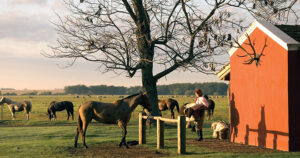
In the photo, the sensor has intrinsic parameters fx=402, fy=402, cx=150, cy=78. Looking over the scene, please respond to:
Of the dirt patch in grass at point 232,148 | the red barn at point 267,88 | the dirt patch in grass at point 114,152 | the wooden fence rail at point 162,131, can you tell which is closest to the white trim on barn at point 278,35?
the red barn at point 267,88

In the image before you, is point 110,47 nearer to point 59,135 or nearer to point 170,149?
point 59,135

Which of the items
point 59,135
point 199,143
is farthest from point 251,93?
point 59,135

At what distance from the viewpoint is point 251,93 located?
55.2 ft

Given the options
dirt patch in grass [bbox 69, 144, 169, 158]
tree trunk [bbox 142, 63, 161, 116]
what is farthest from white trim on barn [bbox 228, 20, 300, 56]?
tree trunk [bbox 142, 63, 161, 116]

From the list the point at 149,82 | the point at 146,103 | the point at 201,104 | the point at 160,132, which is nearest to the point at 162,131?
the point at 160,132

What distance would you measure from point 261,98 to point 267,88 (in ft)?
2.10

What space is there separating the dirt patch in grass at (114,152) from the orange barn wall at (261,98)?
4.24m

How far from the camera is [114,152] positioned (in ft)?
48.7

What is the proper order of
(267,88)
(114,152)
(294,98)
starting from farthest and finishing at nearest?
(267,88) < (114,152) < (294,98)

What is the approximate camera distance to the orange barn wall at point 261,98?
568 inches

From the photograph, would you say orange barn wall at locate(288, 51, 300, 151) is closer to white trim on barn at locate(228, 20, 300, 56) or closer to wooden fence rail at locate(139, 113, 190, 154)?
white trim on barn at locate(228, 20, 300, 56)

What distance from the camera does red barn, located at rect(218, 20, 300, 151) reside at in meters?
14.1

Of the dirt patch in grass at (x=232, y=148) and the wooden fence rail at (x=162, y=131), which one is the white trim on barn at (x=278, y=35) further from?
the wooden fence rail at (x=162, y=131)

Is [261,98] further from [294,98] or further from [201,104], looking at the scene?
[201,104]
